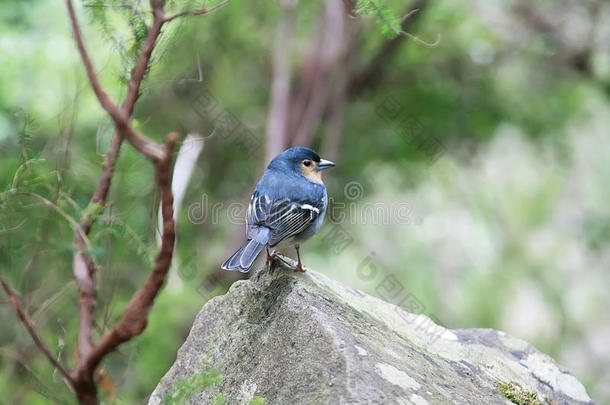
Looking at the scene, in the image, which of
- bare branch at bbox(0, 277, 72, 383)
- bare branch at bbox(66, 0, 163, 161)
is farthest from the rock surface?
bare branch at bbox(66, 0, 163, 161)

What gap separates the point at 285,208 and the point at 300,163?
0.56 m

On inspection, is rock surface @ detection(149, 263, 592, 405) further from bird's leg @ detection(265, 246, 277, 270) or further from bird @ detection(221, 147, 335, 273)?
bird @ detection(221, 147, 335, 273)

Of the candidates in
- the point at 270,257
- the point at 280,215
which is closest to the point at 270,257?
the point at 270,257

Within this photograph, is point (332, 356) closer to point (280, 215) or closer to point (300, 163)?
point (280, 215)

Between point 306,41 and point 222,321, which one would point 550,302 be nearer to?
point 306,41

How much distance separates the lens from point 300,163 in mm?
4254

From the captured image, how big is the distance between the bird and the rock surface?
166 millimetres

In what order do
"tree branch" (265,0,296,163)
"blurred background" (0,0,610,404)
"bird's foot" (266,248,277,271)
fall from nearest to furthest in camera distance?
"bird's foot" (266,248,277,271) < "blurred background" (0,0,610,404) < "tree branch" (265,0,296,163)

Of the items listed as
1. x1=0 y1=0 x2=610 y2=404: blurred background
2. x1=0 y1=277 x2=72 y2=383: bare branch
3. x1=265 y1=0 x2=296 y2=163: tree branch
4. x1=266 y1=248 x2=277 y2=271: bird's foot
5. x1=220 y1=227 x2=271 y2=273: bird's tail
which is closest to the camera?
x1=0 y1=277 x2=72 y2=383: bare branch

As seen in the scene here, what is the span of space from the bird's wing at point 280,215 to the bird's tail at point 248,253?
0.14 feet

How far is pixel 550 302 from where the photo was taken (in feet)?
29.1

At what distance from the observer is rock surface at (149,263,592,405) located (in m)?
2.49

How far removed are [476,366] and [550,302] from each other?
240 inches

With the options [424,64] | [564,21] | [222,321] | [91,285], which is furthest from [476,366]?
[564,21]
